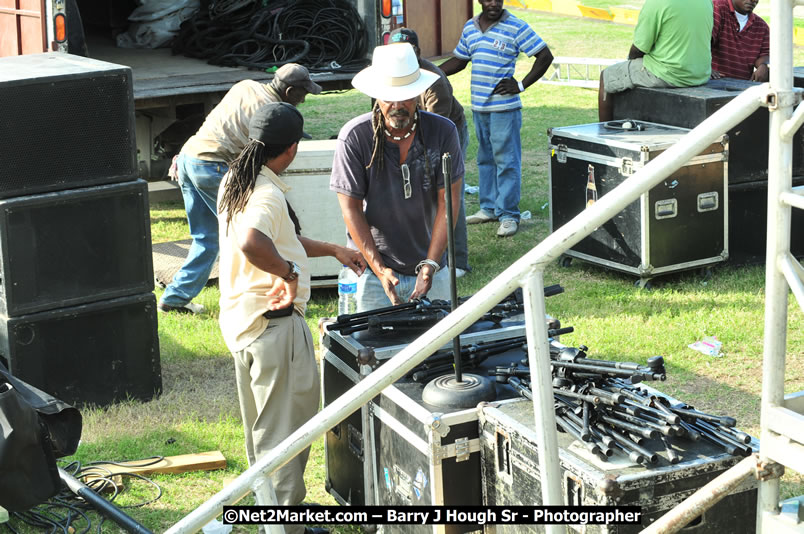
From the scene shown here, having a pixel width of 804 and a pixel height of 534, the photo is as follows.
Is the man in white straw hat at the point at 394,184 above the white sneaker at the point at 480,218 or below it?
above

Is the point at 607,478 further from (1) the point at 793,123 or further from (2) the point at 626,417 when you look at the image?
(1) the point at 793,123

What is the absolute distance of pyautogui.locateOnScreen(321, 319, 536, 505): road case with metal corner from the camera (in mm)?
4449

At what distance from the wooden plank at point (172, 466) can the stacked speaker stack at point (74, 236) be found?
873 millimetres

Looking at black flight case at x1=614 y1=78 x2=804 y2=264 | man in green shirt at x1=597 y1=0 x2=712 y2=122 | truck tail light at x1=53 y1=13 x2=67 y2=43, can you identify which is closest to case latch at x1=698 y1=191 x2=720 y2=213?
black flight case at x1=614 y1=78 x2=804 y2=264

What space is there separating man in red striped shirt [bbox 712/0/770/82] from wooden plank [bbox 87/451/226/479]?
5.99 metres

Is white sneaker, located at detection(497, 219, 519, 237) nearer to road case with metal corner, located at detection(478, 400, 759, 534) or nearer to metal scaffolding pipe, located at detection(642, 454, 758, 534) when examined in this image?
road case with metal corner, located at detection(478, 400, 759, 534)

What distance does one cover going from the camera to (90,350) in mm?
6141

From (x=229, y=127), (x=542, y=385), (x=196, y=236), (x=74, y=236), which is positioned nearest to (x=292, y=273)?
(x=542, y=385)

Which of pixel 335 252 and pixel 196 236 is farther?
pixel 196 236

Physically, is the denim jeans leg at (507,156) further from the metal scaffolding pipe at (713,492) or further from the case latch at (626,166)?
the metal scaffolding pipe at (713,492)

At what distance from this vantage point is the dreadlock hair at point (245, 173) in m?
4.32

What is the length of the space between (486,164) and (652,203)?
2.23 metres

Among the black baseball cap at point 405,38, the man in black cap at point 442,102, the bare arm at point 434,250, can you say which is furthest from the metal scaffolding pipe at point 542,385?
the black baseball cap at point 405,38

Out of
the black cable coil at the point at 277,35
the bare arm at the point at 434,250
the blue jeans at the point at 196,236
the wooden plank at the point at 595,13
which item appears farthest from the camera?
the wooden plank at the point at 595,13
